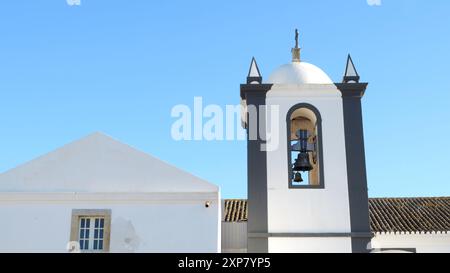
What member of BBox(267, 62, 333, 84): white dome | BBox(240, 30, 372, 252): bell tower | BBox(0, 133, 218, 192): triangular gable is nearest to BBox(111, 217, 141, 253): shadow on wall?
BBox(0, 133, 218, 192): triangular gable

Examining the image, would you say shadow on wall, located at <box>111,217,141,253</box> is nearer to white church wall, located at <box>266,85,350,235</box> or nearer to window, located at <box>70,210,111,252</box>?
window, located at <box>70,210,111,252</box>

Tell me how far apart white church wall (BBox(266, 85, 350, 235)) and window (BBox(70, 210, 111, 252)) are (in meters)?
3.27

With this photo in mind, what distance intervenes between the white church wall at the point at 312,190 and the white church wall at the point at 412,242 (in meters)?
4.34

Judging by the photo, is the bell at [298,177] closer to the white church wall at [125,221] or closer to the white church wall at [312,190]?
the white church wall at [312,190]

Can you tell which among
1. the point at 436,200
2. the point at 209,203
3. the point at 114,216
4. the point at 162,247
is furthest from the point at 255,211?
the point at 436,200

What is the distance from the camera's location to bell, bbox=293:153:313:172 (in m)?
13.2

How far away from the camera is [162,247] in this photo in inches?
472

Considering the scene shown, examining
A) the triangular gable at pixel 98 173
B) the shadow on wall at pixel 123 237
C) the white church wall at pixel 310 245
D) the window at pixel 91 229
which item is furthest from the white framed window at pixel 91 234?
the white church wall at pixel 310 245

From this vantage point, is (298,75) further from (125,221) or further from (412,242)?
(412,242)

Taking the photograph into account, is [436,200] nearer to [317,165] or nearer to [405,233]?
[405,233]

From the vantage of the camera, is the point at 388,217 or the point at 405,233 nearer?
the point at 405,233

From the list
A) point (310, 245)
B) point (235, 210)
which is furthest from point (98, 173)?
point (235, 210)
